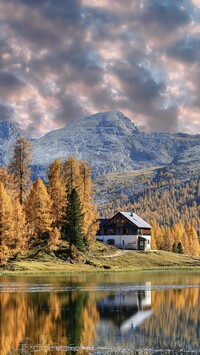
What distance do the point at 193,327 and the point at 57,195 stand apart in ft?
259

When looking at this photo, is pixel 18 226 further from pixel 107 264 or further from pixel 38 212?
pixel 107 264

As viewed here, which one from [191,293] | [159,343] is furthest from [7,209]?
[159,343]

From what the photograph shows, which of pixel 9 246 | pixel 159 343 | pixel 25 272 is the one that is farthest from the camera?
pixel 9 246

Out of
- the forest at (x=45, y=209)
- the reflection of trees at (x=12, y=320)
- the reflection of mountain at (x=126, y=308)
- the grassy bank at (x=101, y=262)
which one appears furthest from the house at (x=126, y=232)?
the reflection of trees at (x=12, y=320)

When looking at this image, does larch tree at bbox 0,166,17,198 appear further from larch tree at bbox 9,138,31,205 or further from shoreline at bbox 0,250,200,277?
shoreline at bbox 0,250,200,277

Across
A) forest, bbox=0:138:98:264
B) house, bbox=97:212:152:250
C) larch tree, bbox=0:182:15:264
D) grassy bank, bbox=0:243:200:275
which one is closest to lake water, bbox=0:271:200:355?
larch tree, bbox=0:182:15:264

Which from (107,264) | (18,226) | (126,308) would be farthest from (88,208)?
(126,308)

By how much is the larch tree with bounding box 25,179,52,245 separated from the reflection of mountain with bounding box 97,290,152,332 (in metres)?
45.2

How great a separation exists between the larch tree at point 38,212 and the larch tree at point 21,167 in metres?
4.00

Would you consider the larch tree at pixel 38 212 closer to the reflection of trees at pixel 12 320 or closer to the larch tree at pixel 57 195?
the larch tree at pixel 57 195

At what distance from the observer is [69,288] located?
6266cm

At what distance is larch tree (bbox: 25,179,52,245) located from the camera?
10204 cm

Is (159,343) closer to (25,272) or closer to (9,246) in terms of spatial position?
(25,272)

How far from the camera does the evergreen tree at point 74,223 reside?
107 metres
